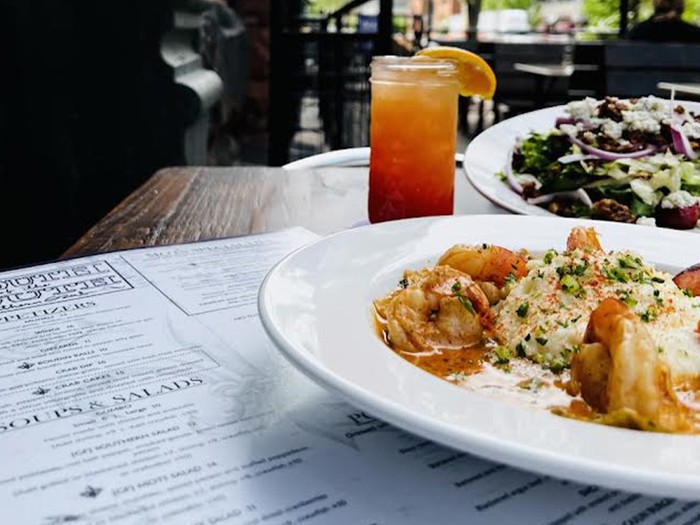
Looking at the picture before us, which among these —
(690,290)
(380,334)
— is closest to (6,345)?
(380,334)

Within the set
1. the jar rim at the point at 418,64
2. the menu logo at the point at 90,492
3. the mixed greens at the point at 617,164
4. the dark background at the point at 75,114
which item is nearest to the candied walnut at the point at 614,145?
the mixed greens at the point at 617,164

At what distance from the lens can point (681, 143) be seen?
6.07 ft

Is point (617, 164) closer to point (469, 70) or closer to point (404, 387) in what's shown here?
point (469, 70)

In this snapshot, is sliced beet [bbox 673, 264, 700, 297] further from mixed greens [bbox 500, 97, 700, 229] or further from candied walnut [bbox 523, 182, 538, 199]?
candied walnut [bbox 523, 182, 538, 199]

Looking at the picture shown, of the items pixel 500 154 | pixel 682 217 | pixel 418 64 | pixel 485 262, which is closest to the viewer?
pixel 485 262

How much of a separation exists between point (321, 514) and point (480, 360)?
0.32m

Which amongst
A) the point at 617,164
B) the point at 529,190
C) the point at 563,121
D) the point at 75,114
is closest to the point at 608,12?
the point at 75,114

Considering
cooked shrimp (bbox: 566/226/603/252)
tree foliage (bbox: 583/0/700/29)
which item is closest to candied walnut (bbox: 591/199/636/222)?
cooked shrimp (bbox: 566/226/603/252)

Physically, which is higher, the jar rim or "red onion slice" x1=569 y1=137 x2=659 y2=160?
the jar rim

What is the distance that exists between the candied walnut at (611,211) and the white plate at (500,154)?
12cm

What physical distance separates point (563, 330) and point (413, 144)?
2.37ft

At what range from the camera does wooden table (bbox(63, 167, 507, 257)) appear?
1.50m

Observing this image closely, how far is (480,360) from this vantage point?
85 cm

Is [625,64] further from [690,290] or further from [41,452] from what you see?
[41,452]
